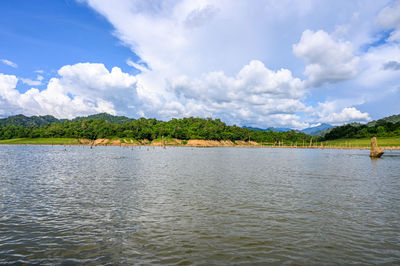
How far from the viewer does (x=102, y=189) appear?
2589cm

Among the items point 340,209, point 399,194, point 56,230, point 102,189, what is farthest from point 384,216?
point 102,189

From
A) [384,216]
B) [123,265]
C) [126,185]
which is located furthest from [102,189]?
[384,216]

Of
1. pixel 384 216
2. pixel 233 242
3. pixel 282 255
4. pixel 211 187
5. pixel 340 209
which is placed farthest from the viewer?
pixel 211 187

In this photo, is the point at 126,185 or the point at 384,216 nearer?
the point at 384,216

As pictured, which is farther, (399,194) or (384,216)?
(399,194)

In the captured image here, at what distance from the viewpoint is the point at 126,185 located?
28719mm

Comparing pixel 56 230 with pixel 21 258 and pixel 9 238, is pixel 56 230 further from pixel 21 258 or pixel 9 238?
pixel 21 258

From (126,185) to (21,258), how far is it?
60.3 feet

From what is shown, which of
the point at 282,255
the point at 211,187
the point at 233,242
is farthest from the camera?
the point at 211,187

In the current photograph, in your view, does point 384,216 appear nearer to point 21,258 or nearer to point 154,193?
point 154,193

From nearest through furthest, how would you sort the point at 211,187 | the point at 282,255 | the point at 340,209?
1. the point at 282,255
2. the point at 340,209
3. the point at 211,187

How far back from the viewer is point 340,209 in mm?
19297

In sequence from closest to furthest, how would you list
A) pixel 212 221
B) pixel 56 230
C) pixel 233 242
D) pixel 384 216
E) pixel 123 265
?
1. pixel 123 265
2. pixel 233 242
3. pixel 56 230
4. pixel 212 221
5. pixel 384 216

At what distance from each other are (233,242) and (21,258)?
381 inches
